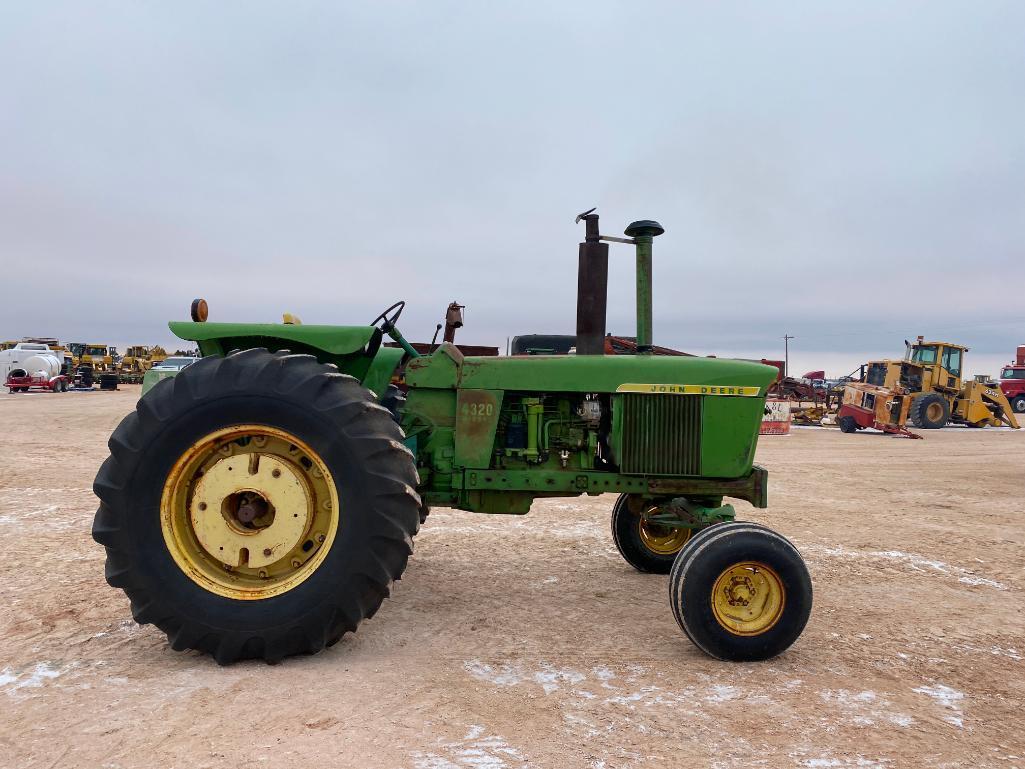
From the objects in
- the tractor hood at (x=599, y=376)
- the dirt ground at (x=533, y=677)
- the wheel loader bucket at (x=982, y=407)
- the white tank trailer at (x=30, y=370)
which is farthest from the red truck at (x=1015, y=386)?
→ the white tank trailer at (x=30, y=370)

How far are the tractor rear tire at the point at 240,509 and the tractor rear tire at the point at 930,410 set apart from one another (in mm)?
20313

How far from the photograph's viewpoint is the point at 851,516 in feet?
23.4

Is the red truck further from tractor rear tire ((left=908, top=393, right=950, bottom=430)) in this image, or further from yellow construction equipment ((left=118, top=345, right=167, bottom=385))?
yellow construction equipment ((left=118, top=345, right=167, bottom=385))

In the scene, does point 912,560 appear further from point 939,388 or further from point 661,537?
point 939,388

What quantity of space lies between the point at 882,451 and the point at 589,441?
1216cm

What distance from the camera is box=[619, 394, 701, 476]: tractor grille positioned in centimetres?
397

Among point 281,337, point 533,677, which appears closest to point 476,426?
point 281,337

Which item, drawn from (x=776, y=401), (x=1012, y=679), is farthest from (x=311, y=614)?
(x=776, y=401)

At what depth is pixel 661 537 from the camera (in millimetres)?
4996

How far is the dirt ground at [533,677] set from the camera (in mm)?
2436

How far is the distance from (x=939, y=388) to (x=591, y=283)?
20268 mm

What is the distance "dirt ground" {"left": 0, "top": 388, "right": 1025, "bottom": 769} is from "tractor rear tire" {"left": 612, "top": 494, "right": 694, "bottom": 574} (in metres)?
0.17

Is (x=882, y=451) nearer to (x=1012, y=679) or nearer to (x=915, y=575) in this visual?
(x=915, y=575)

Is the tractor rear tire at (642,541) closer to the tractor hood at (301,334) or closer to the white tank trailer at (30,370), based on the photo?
the tractor hood at (301,334)
